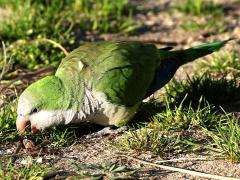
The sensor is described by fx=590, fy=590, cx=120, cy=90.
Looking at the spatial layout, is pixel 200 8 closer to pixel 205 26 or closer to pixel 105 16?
pixel 205 26

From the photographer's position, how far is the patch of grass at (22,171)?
334cm

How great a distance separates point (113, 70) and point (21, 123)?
70cm

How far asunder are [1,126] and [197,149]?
4.33 ft

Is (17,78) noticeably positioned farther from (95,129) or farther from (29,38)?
(95,129)

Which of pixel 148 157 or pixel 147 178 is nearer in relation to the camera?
pixel 147 178

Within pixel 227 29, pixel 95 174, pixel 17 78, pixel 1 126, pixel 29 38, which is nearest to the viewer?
pixel 95 174

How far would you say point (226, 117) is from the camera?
4.09 meters

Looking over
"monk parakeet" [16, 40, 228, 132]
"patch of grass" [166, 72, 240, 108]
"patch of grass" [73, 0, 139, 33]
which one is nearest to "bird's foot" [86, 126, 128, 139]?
"monk parakeet" [16, 40, 228, 132]

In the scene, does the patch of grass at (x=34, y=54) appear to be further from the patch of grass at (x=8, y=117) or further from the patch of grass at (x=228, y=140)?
the patch of grass at (x=228, y=140)

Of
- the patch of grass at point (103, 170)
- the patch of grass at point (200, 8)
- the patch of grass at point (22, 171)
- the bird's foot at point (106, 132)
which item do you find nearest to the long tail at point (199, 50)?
the bird's foot at point (106, 132)

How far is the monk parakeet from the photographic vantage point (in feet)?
→ 12.4

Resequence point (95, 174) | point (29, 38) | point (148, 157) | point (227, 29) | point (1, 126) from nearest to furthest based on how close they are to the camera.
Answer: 1. point (95, 174)
2. point (148, 157)
3. point (1, 126)
4. point (29, 38)
5. point (227, 29)

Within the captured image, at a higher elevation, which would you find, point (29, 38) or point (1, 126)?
point (29, 38)

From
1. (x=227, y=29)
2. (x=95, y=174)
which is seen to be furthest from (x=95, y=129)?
(x=227, y=29)
